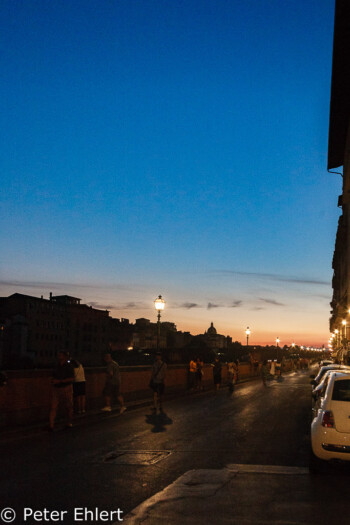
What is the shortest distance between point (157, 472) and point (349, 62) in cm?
2635

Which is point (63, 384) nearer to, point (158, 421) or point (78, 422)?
point (78, 422)

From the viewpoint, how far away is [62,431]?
12641 millimetres

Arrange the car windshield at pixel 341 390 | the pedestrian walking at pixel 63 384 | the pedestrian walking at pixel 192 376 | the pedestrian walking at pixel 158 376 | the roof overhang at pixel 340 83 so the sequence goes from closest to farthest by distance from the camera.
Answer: the car windshield at pixel 341 390
the pedestrian walking at pixel 63 384
the pedestrian walking at pixel 158 376
the roof overhang at pixel 340 83
the pedestrian walking at pixel 192 376

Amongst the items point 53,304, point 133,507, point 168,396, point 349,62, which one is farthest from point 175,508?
point 53,304

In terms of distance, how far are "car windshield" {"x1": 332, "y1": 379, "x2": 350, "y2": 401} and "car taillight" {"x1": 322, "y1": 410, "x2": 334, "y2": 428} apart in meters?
0.27

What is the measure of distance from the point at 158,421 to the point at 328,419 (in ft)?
Result: 24.8

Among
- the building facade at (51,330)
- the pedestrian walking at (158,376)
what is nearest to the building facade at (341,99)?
the pedestrian walking at (158,376)

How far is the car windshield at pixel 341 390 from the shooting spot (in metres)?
8.45

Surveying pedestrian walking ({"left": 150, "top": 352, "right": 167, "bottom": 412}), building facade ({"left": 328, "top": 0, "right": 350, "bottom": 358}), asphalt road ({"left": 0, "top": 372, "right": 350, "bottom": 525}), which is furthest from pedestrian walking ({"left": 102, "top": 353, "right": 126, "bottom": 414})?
building facade ({"left": 328, "top": 0, "right": 350, "bottom": 358})

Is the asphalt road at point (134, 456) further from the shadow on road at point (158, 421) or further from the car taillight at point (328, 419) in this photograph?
the car taillight at point (328, 419)

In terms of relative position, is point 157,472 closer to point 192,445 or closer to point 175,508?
point 175,508

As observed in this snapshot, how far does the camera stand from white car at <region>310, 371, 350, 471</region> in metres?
8.03

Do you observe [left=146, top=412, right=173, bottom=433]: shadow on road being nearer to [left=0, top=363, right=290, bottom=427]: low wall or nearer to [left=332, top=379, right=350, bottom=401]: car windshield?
[left=0, top=363, right=290, bottom=427]: low wall

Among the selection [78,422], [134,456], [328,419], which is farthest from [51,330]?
[328,419]
